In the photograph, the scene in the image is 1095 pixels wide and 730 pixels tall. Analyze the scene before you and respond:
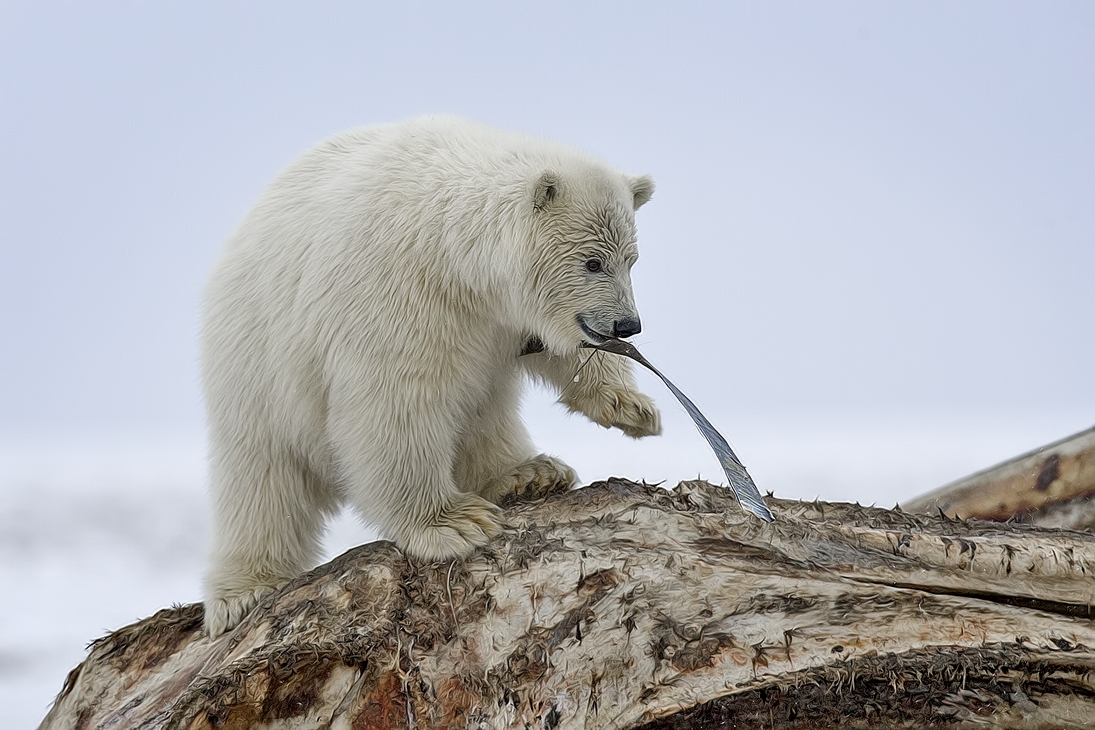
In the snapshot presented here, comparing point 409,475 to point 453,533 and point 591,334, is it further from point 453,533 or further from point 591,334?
point 591,334

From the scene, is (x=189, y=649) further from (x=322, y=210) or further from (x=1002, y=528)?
(x=1002, y=528)

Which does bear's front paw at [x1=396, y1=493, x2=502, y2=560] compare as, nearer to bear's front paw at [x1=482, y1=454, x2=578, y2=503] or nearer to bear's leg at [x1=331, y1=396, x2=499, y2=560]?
bear's leg at [x1=331, y1=396, x2=499, y2=560]

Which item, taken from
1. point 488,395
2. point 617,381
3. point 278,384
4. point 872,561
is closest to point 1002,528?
point 872,561

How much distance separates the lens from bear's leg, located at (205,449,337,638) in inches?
204

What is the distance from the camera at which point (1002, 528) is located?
4301 mm

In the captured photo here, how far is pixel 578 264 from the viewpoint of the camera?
179 inches

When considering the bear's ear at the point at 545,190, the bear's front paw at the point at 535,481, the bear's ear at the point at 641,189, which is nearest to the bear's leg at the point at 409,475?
the bear's front paw at the point at 535,481

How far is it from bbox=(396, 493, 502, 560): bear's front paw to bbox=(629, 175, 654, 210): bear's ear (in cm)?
163

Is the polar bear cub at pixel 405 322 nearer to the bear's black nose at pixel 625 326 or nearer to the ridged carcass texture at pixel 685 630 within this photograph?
the bear's black nose at pixel 625 326

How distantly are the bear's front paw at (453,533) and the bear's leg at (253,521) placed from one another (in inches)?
34.8

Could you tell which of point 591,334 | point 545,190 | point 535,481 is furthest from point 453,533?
point 545,190

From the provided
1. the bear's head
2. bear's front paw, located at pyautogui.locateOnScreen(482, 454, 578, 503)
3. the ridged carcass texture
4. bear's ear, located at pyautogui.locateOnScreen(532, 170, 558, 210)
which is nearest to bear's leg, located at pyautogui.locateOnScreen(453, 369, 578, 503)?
bear's front paw, located at pyautogui.locateOnScreen(482, 454, 578, 503)

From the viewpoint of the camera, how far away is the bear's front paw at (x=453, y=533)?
15.0ft

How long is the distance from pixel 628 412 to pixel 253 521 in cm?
192
